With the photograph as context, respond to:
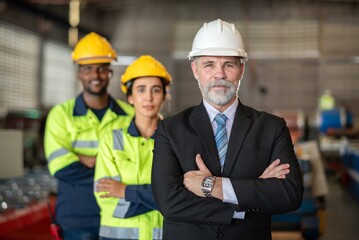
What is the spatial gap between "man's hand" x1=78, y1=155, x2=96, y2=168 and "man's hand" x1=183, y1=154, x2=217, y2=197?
121cm

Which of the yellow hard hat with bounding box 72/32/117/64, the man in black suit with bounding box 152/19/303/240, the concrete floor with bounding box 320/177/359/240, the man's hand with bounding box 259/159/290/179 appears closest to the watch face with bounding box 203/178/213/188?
the man in black suit with bounding box 152/19/303/240

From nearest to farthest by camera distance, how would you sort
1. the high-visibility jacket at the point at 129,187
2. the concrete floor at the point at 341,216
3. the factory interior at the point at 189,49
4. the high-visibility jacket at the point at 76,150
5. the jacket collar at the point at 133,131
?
the high-visibility jacket at the point at 129,187
the jacket collar at the point at 133,131
the high-visibility jacket at the point at 76,150
the concrete floor at the point at 341,216
the factory interior at the point at 189,49

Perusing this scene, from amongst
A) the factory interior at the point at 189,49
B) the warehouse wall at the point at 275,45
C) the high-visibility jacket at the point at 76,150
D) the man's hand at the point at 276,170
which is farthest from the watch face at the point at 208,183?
the warehouse wall at the point at 275,45

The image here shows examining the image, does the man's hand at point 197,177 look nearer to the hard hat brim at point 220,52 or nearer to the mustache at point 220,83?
the mustache at point 220,83

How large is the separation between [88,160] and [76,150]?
0.44ft

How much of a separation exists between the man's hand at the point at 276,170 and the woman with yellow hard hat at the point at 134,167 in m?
0.69

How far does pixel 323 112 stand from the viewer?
42.5 ft

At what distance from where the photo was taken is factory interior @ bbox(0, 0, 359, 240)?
43.1ft

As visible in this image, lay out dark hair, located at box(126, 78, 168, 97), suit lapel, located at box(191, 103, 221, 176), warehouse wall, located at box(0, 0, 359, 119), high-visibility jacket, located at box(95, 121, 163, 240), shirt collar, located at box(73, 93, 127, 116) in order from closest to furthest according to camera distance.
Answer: suit lapel, located at box(191, 103, 221, 176) → high-visibility jacket, located at box(95, 121, 163, 240) → dark hair, located at box(126, 78, 168, 97) → shirt collar, located at box(73, 93, 127, 116) → warehouse wall, located at box(0, 0, 359, 119)

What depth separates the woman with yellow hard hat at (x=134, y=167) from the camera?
2.69 metres

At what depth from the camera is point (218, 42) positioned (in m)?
2.37

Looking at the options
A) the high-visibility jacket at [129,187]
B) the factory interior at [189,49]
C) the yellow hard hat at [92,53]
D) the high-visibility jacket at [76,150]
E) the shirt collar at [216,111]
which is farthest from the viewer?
Answer: the factory interior at [189,49]

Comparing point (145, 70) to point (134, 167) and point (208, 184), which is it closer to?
point (134, 167)

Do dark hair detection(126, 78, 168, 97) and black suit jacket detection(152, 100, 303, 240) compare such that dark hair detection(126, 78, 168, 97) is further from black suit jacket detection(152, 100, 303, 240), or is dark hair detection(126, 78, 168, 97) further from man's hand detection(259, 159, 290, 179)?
man's hand detection(259, 159, 290, 179)
